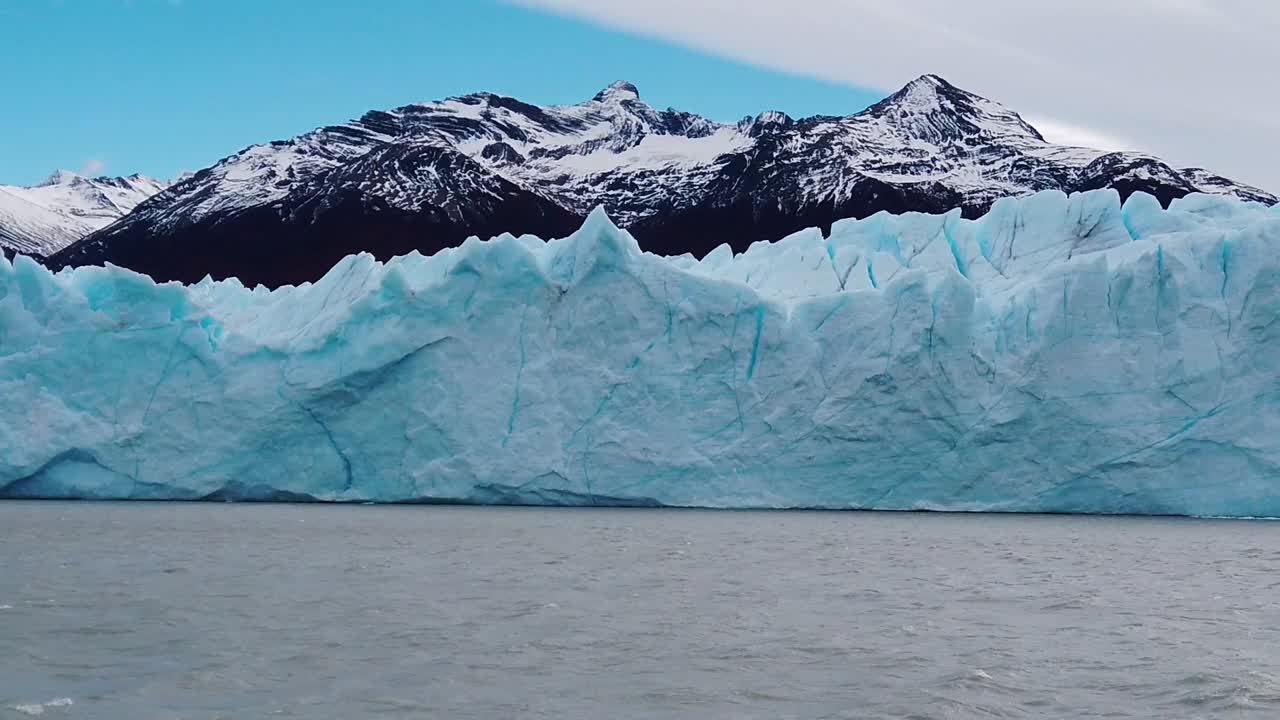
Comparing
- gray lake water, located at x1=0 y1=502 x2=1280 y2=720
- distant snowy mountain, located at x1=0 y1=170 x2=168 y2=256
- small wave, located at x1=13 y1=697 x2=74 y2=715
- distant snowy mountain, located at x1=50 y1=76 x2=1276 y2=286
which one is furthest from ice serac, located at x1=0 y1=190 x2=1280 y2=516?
distant snowy mountain, located at x1=0 y1=170 x2=168 y2=256

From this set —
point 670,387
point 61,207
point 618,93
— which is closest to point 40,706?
point 670,387

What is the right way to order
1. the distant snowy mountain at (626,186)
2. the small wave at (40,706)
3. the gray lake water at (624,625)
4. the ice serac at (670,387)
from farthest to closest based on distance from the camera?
the distant snowy mountain at (626,186), the ice serac at (670,387), the gray lake water at (624,625), the small wave at (40,706)

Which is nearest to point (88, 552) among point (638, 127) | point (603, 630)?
point (603, 630)

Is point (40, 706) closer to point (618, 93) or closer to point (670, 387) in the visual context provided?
point (670, 387)

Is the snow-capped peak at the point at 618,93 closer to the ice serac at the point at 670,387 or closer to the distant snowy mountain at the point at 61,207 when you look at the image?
the distant snowy mountain at the point at 61,207

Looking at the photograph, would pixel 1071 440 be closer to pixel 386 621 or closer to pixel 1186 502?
pixel 1186 502

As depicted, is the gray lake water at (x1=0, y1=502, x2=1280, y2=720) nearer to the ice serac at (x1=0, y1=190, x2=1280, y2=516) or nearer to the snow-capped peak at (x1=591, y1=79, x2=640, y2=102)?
the ice serac at (x1=0, y1=190, x2=1280, y2=516)

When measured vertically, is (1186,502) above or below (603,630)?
above

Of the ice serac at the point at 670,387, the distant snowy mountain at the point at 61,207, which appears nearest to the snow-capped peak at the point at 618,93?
the distant snowy mountain at the point at 61,207
